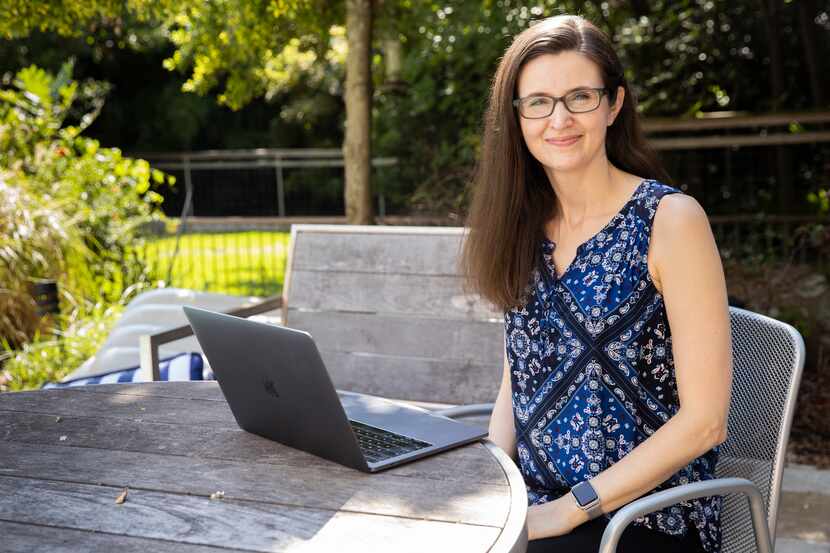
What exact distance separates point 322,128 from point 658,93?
29.7 ft

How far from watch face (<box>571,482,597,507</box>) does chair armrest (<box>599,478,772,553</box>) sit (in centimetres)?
12

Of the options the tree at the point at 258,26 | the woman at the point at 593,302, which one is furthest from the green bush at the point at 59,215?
the woman at the point at 593,302

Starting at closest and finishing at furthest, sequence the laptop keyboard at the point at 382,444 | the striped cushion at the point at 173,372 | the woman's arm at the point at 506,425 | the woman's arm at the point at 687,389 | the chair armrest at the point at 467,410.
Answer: the laptop keyboard at the point at 382,444, the woman's arm at the point at 687,389, the woman's arm at the point at 506,425, the chair armrest at the point at 467,410, the striped cushion at the point at 173,372

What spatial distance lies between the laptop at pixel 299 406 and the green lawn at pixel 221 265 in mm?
5018

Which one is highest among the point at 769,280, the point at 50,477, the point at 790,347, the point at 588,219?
the point at 588,219

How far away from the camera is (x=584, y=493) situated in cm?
199

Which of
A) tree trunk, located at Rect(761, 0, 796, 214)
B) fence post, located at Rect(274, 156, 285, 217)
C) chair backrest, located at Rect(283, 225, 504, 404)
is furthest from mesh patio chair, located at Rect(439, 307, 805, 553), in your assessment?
fence post, located at Rect(274, 156, 285, 217)

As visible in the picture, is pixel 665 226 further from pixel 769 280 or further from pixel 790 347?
pixel 769 280

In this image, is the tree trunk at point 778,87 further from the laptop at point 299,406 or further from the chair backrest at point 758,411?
the laptop at point 299,406

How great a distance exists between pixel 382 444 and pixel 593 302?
57cm

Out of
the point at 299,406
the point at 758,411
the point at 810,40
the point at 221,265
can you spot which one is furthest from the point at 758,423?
the point at 221,265

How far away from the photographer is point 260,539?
1505mm

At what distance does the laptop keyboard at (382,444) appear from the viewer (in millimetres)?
1855

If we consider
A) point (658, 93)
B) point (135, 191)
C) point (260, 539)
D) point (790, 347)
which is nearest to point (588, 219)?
point (790, 347)
